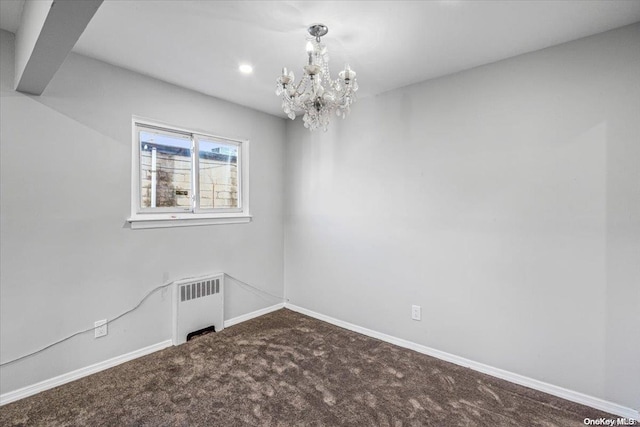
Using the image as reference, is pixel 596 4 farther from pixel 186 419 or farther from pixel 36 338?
pixel 36 338

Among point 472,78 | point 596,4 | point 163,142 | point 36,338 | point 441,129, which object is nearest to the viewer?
point 596,4

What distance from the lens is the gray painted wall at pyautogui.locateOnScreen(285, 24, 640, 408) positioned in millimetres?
1869

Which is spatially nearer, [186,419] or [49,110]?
[186,419]

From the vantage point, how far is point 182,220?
9.39 ft

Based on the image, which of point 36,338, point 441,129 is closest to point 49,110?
point 36,338

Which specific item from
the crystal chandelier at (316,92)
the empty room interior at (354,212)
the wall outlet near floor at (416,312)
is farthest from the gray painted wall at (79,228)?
the wall outlet near floor at (416,312)

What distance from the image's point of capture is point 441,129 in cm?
255

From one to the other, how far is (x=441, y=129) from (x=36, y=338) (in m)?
3.49

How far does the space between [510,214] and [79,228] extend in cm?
329

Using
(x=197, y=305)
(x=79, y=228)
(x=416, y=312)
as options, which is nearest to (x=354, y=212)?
(x=416, y=312)

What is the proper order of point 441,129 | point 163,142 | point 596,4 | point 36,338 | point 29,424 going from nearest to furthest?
point 596,4 → point 29,424 → point 36,338 → point 441,129 → point 163,142

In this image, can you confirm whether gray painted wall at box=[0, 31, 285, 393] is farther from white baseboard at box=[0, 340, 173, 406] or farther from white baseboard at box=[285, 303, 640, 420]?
white baseboard at box=[285, 303, 640, 420]

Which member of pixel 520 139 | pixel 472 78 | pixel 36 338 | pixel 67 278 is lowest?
pixel 36 338

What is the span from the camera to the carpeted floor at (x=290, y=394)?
1.82 meters
